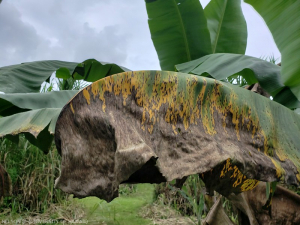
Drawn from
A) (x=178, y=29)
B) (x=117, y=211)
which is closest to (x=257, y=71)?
(x=178, y=29)

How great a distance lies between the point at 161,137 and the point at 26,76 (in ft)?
4.89

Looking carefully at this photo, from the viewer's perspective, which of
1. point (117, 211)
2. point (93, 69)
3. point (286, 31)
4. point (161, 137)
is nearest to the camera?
point (161, 137)

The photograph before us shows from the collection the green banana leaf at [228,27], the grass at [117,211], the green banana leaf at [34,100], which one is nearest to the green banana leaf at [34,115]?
the green banana leaf at [34,100]

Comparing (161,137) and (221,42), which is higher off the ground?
(221,42)

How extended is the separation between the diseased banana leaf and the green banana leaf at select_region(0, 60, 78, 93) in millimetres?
1109

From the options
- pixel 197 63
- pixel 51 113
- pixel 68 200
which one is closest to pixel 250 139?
pixel 51 113

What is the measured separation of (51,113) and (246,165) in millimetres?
625

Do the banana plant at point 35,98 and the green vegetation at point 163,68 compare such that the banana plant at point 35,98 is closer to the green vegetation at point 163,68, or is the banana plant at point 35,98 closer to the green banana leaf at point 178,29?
the green vegetation at point 163,68

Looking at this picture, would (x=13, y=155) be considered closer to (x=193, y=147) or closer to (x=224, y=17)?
(x=224, y=17)

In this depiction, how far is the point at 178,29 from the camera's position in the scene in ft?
6.21

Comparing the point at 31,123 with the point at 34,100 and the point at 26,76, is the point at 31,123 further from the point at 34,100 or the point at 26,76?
the point at 26,76

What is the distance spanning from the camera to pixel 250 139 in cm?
77

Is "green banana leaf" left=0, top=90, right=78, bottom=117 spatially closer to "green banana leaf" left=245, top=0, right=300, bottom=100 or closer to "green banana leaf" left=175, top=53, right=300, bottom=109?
"green banana leaf" left=175, top=53, right=300, bottom=109

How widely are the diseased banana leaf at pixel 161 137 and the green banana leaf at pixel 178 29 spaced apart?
1.16 m
